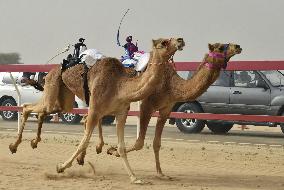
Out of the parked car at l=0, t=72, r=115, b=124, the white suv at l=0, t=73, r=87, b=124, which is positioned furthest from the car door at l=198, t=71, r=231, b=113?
the white suv at l=0, t=73, r=87, b=124

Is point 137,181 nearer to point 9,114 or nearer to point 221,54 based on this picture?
point 221,54

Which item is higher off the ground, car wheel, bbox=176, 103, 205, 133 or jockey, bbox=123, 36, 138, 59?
jockey, bbox=123, 36, 138, 59

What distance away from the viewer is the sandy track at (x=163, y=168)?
9727mm

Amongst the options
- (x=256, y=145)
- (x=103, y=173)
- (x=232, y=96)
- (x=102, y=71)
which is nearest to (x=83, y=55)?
(x=102, y=71)

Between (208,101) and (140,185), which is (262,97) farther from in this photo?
(140,185)

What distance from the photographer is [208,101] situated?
1859 centimetres

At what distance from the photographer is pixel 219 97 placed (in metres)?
18.4

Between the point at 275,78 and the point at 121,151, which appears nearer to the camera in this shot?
the point at 121,151

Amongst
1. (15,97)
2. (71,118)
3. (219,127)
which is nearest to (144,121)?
(219,127)

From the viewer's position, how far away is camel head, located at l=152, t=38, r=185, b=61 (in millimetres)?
8891

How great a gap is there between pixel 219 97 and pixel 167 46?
31.1 ft

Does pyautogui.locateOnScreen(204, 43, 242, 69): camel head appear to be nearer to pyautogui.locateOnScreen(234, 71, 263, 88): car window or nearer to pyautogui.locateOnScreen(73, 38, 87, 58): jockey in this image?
pyautogui.locateOnScreen(73, 38, 87, 58): jockey

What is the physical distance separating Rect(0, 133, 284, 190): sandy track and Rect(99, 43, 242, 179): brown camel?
635 millimetres

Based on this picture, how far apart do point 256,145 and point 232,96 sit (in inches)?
107
